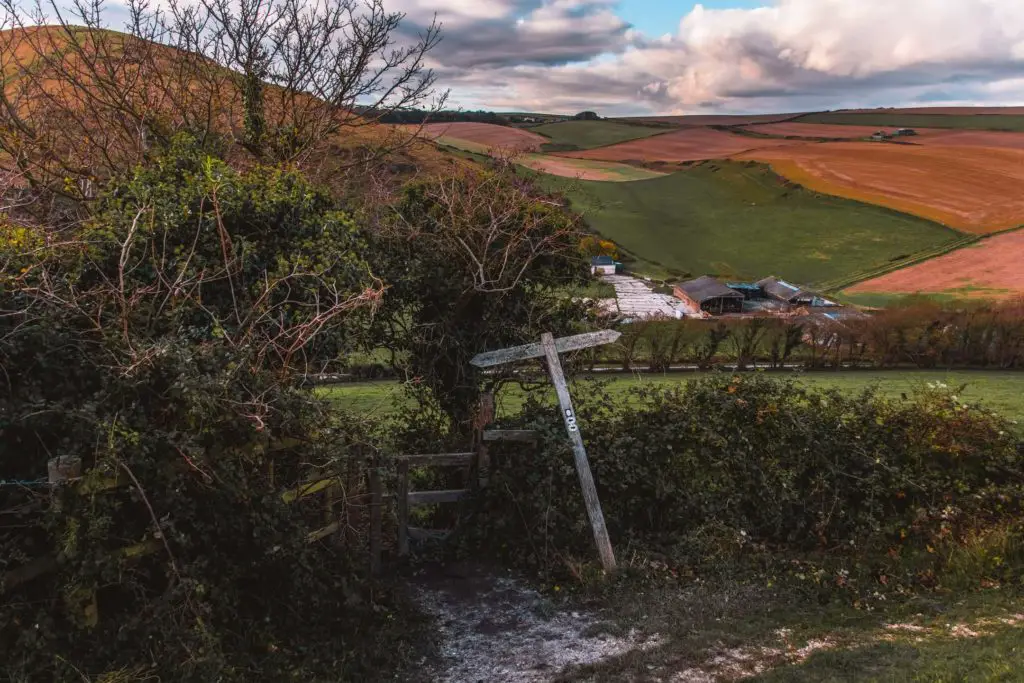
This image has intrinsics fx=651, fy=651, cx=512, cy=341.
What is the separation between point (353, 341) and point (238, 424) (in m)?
2.15

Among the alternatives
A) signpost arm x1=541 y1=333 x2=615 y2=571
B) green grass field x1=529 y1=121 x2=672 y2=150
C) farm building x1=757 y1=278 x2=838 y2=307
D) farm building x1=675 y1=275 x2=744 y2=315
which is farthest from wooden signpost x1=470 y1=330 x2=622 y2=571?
green grass field x1=529 y1=121 x2=672 y2=150

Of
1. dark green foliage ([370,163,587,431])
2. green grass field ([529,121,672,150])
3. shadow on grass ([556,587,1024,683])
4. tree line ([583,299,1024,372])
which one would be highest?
green grass field ([529,121,672,150])

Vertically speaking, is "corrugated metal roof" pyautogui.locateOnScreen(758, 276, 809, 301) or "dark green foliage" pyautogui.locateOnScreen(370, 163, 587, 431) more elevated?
"dark green foliage" pyautogui.locateOnScreen(370, 163, 587, 431)

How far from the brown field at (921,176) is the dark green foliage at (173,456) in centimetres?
6025

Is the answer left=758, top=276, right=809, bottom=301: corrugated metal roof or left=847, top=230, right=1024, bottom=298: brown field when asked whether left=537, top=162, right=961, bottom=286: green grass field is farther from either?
left=847, top=230, right=1024, bottom=298: brown field

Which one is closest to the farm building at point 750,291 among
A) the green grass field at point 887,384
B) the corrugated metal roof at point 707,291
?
the corrugated metal roof at point 707,291

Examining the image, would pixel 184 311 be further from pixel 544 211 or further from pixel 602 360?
pixel 602 360

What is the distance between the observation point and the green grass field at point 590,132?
91125 mm

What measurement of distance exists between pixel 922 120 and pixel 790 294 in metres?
38.8

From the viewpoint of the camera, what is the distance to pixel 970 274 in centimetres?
4572

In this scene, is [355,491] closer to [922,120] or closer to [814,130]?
[814,130]

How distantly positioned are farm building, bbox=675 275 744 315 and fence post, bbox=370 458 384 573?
47.0m

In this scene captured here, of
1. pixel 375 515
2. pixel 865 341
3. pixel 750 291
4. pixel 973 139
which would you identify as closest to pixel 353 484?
pixel 375 515

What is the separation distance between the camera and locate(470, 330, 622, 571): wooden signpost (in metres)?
7.06
